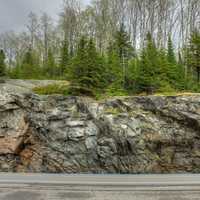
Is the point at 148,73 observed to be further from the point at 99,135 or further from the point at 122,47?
the point at 99,135

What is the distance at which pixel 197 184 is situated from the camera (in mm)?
6137

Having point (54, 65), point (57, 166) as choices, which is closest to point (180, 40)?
point (54, 65)

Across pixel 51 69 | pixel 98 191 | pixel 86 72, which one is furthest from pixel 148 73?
pixel 51 69

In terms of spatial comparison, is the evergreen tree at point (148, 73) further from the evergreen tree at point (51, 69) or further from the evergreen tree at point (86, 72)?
the evergreen tree at point (51, 69)

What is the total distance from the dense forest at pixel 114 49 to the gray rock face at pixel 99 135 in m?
2.67

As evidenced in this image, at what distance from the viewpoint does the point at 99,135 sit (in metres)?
11.3

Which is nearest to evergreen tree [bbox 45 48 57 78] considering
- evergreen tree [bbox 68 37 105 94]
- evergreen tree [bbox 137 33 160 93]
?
evergreen tree [bbox 68 37 105 94]

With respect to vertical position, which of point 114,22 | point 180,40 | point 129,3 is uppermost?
point 129,3

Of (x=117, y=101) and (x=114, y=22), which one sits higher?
(x=114, y=22)

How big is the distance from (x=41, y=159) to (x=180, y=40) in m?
23.2

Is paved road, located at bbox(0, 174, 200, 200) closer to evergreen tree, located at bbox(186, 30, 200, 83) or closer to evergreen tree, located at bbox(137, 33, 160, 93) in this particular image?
evergreen tree, located at bbox(137, 33, 160, 93)

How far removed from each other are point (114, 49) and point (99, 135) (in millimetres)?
12015

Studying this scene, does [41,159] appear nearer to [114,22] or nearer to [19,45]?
[114,22]

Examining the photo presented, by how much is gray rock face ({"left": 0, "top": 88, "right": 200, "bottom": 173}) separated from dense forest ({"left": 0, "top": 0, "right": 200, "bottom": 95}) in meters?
2.67
